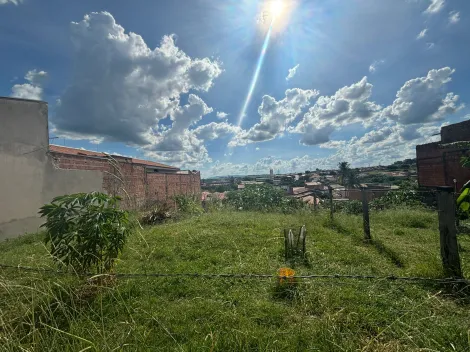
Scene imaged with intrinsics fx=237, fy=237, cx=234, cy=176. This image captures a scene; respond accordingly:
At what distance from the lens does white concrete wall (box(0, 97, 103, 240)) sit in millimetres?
6844

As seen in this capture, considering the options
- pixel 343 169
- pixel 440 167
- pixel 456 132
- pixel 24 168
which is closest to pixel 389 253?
pixel 24 168

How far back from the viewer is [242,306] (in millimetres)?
2443

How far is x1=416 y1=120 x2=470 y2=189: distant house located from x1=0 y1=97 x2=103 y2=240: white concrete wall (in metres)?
16.7

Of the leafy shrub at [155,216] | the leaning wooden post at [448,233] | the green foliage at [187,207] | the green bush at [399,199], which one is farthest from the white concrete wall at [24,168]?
the green bush at [399,199]

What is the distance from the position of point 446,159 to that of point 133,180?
56.4 feet

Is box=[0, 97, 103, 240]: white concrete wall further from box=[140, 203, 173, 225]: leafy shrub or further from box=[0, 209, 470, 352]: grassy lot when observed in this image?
box=[0, 209, 470, 352]: grassy lot

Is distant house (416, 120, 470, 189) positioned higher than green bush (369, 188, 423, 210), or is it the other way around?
distant house (416, 120, 470, 189)

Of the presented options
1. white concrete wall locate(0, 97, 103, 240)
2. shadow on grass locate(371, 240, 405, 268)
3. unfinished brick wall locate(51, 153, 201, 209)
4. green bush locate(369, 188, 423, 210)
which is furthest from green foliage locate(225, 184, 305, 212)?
white concrete wall locate(0, 97, 103, 240)

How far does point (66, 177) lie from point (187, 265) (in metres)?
6.98

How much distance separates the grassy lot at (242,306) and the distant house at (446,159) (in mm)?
10805

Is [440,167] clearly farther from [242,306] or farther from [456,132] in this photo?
[242,306]

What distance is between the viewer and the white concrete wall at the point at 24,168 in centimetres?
684

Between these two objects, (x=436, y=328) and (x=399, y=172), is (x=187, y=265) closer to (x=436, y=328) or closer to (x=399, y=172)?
(x=436, y=328)

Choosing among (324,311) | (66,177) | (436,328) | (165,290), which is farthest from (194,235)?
(66,177)
